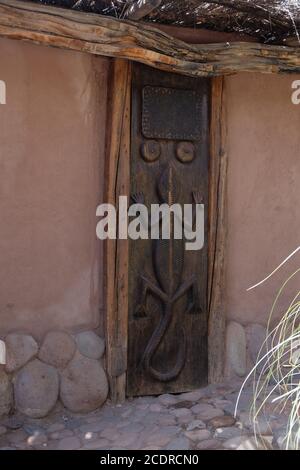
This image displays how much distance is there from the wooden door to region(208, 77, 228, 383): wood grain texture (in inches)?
1.9

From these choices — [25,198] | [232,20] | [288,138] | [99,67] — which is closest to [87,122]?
[99,67]

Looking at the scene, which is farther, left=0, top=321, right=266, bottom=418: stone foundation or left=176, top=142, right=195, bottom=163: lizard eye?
left=176, top=142, right=195, bottom=163: lizard eye

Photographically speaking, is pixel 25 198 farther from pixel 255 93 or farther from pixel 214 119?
pixel 255 93

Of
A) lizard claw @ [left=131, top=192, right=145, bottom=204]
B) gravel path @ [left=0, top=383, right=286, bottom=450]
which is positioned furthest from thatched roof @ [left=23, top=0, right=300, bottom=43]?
gravel path @ [left=0, top=383, right=286, bottom=450]

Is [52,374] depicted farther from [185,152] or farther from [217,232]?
[185,152]

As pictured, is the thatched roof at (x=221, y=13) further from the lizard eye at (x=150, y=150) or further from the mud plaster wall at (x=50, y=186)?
the lizard eye at (x=150, y=150)

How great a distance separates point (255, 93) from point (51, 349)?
227cm

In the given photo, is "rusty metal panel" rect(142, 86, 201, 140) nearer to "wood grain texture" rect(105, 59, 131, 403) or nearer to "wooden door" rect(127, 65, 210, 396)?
"wooden door" rect(127, 65, 210, 396)

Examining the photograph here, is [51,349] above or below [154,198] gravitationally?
below

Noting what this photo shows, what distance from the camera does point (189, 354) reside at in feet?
15.7

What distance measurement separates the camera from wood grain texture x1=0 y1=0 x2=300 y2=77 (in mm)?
3723

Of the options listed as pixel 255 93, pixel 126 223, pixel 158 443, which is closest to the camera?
pixel 158 443

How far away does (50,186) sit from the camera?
4.30 m

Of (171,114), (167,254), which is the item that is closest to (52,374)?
(167,254)
